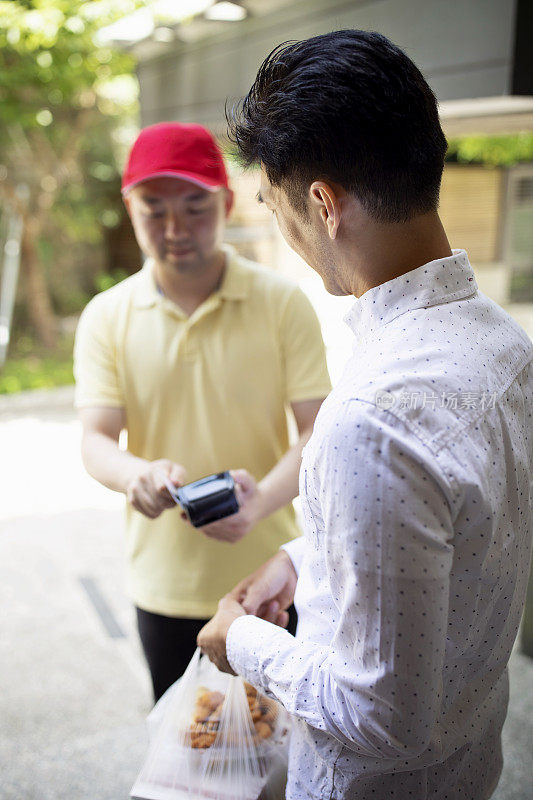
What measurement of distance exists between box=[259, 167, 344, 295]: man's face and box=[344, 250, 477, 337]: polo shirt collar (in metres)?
0.05

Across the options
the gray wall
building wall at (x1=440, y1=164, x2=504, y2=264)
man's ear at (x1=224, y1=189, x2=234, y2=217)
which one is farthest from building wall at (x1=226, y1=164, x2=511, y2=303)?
man's ear at (x1=224, y1=189, x2=234, y2=217)

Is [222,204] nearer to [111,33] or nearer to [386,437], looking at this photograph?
[386,437]

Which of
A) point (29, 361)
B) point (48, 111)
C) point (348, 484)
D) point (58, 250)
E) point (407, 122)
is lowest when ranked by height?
point (29, 361)

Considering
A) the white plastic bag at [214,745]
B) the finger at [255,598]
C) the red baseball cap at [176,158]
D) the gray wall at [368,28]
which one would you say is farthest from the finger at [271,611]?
the gray wall at [368,28]

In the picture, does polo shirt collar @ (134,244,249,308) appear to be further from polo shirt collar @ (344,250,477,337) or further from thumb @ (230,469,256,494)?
polo shirt collar @ (344,250,477,337)

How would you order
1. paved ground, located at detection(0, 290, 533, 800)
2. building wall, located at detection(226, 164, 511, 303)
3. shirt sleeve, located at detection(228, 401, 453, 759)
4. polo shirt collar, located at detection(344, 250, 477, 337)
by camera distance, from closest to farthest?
shirt sleeve, located at detection(228, 401, 453, 759), polo shirt collar, located at detection(344, 250, 477, 337), paved ground, located at detection(0, 290, 533, 800), building wall, located at detection(226, 164, 511, 303)

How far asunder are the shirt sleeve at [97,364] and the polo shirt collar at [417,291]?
93cm

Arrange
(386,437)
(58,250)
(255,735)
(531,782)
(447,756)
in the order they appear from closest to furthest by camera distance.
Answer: (386,437)
(447,756)
(255,735)
(531,782)
(58,250)

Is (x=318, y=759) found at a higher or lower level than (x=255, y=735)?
higher

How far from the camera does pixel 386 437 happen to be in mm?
671

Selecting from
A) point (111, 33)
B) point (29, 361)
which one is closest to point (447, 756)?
point (111, 33)

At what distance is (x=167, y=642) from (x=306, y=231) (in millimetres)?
1189

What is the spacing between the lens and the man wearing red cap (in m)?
1.57

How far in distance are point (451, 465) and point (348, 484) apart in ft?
0.34
